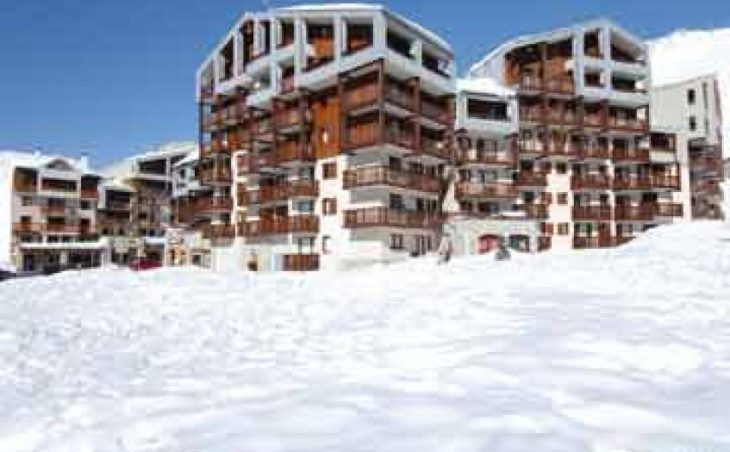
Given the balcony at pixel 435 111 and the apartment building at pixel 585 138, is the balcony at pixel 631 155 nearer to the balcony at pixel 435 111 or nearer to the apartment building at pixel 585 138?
the apartment building at pixel 585 138

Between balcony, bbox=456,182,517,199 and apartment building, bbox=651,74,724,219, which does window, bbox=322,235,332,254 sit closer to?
balcony, bbox=456,182,517,199

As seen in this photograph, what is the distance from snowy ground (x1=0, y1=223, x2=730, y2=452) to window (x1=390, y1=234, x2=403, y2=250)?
92.4 feet

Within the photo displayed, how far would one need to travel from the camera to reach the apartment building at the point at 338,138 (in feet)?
150

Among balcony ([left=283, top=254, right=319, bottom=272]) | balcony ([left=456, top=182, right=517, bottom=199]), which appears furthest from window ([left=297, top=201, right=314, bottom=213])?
balcony ([left=456, top=182, right=517, bottom=199])

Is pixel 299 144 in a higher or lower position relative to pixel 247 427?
higher

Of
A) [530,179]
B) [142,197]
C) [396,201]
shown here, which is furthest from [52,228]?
[530,179]

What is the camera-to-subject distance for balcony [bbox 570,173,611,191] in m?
59.9

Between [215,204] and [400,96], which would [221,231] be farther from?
[400,96]

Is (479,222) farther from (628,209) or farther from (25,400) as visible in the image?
(25,400)

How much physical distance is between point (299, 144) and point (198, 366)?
1643 inches

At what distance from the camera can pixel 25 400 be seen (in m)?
7.94

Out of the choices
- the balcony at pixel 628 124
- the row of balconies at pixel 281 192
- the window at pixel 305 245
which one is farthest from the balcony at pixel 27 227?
the balcony at pixel 628 124

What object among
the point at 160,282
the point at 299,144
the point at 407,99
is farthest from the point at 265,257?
the point at 160,282

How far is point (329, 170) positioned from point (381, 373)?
134 feet
